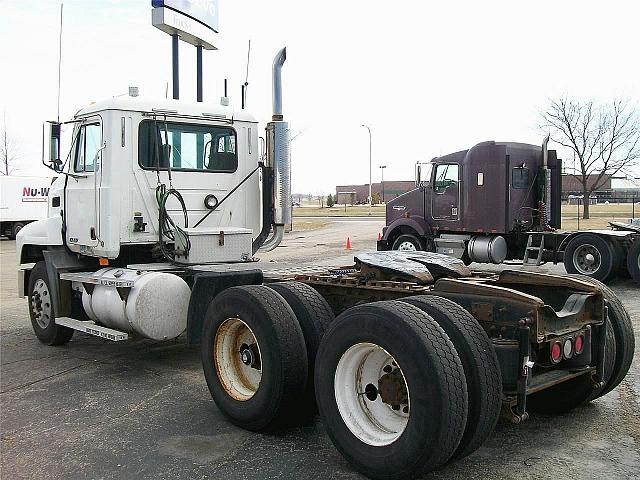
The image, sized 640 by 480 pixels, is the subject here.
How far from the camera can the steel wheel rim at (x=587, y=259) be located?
1381 cm

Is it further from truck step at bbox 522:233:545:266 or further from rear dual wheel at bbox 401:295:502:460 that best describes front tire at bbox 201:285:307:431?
truck step at bbox 522:233:545:266

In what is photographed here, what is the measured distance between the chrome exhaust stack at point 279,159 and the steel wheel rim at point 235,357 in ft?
9.70

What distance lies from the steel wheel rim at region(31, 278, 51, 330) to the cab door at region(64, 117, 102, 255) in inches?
29.8

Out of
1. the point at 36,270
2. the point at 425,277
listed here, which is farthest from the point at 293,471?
the point at 36,270

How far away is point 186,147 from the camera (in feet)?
25.6

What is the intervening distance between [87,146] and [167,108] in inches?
40.3

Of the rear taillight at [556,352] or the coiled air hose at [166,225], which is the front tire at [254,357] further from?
the coiled air hose at [166,225]

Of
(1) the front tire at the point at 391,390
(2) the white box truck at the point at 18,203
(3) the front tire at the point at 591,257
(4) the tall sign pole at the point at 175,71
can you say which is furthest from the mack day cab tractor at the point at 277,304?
(2) the white box truck at the point at 18,203

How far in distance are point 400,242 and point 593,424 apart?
11.9 m

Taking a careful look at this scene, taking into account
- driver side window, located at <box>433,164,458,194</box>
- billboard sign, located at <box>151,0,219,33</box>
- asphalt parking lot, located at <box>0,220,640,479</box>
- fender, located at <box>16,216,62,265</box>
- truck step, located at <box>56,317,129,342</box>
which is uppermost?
billboard sign, located at <box>151,0,219,33</box>

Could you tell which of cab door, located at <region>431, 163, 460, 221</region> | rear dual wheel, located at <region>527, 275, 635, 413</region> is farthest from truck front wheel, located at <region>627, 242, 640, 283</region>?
rear dual wheel, located at <region>527, 275, 635, 413</region>

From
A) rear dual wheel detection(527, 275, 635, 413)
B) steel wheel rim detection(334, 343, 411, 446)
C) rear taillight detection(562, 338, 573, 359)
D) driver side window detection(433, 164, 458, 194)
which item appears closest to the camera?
steel wheel rim detection(334, 343, 411, 446)

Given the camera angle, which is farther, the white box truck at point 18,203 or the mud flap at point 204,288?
the white box truck at point 18,203

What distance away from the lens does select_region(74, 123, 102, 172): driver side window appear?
7.55m
